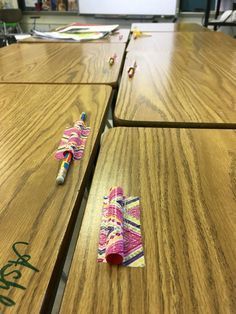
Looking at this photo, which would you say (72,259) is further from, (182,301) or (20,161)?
(20,161)

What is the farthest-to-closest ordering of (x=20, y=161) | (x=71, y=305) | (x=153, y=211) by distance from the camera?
(x=20, y=161), (x=153, y=211), (x=71, y=305)

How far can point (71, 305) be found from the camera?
0.90 ft

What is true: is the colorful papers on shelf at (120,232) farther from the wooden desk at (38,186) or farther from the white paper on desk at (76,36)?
the white paper on desk at (76,36)

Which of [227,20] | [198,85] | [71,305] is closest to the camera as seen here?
[71,305]

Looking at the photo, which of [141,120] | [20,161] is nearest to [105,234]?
[20,161]

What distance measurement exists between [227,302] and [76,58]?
3.71ft

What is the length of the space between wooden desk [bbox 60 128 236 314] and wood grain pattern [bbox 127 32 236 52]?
1011 millimetres

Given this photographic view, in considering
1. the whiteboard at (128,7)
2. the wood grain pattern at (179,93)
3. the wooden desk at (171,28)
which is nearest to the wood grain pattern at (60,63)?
the wood grain pattern at (179,93)

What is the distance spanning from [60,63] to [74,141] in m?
0.73

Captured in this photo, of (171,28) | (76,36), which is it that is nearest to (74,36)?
(76,36)

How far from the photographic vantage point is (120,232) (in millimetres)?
337

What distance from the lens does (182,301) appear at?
28 centimetres

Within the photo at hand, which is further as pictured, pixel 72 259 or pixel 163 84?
Result: pixel 163 84

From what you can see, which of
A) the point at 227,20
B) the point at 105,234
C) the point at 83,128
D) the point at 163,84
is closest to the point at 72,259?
the point at 105,234
